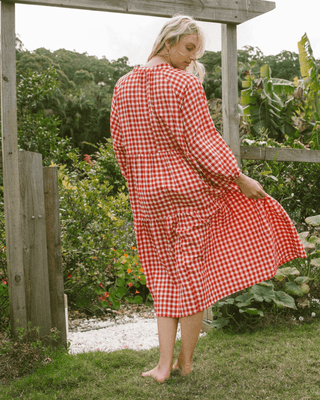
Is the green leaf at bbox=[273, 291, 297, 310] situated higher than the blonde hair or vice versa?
the blonde hair

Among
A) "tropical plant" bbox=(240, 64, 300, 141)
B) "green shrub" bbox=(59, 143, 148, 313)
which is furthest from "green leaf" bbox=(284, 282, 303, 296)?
"tropical plant" bbox=(240, 64, 300, 141)

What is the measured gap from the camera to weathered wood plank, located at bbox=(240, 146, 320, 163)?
318cm

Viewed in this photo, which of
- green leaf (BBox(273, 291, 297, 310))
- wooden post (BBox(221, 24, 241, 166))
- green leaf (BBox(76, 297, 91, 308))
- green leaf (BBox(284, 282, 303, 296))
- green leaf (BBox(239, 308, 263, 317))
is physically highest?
wooden post (BBox(221, 24, 241, 166))

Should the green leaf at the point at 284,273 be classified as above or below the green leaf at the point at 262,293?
above

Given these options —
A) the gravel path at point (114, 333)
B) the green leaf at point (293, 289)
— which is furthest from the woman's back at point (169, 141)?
the green leaf at point (293, 289)

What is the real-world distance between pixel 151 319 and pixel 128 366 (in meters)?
1.55

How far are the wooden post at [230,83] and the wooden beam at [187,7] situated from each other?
0.10 meters

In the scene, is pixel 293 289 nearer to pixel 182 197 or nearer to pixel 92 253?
pixel 182 197

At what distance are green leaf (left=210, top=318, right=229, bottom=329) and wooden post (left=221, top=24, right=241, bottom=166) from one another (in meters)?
1.22

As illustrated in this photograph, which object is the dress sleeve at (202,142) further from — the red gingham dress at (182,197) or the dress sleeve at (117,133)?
the dress sleeve at (117,133)

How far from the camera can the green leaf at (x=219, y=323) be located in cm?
289

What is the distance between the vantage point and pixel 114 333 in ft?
11.0

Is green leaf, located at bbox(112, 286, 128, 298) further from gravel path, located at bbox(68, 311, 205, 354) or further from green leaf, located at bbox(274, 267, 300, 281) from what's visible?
green leaf, located at bbox(274, 267, 300, 281)

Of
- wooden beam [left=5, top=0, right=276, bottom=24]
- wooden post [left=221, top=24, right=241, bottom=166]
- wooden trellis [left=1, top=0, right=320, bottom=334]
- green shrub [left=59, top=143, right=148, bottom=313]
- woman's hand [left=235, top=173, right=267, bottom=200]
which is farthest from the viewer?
green shrub [left=59, top=143, right=148, bottom=313]
